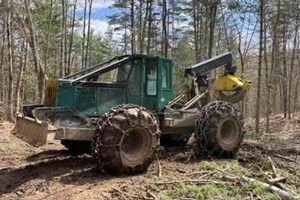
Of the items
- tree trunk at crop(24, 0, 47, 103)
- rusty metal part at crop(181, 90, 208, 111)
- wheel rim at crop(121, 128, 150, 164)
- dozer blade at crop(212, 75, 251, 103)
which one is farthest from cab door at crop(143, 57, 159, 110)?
tree trunk at crop(24, 0, 47, 103)

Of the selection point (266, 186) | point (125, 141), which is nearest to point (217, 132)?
point (125, 141)

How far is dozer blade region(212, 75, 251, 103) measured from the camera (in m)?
9.61

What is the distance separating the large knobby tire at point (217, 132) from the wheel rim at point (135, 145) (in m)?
1.54

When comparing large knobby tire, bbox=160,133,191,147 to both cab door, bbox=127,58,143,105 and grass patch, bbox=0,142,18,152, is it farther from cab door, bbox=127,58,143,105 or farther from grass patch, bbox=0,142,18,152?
grass patch, bbox=0,142,18,152

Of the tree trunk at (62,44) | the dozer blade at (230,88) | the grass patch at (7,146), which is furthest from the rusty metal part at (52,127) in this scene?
the tree trunk at (62,44)

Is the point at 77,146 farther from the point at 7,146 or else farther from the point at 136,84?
the point at 7,146

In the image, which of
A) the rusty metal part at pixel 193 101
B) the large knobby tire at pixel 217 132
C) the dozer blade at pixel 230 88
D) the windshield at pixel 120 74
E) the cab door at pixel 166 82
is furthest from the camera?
the dozer blade at pixel 230 88

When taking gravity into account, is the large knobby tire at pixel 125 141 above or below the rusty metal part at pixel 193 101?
below

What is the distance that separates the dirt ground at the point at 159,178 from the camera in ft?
20.0

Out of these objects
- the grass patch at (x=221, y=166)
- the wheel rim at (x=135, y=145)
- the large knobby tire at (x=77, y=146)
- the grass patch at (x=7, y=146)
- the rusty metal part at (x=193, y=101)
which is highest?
the rusty metal part at (x=193, y=101)

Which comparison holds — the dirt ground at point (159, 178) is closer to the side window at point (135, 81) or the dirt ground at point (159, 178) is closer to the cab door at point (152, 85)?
the cab door at point (152, 85)

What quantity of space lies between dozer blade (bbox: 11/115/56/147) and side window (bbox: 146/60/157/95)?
2292 mm

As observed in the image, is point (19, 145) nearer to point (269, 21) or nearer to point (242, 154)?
point (242, 154)

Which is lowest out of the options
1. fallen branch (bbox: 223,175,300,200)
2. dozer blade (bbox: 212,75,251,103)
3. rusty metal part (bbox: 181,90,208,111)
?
fallen branch (bbox: 223,175,300,200)
